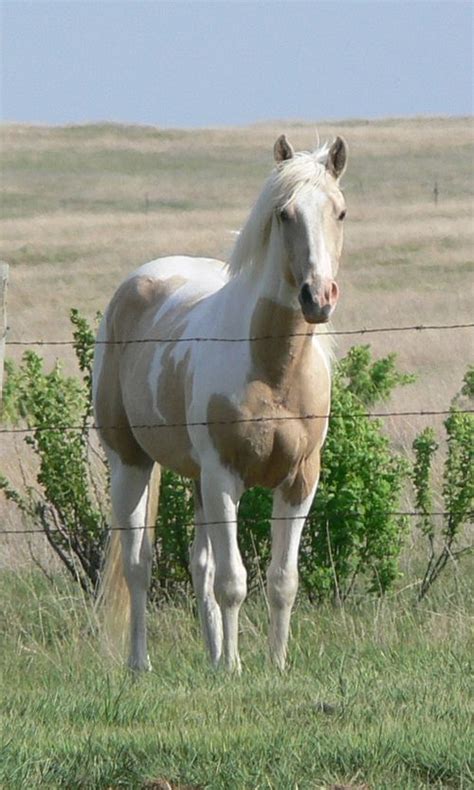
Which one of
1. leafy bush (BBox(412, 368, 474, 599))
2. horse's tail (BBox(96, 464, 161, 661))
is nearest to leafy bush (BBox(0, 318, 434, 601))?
leafy bush (BBox(412, 368, 474, 599))

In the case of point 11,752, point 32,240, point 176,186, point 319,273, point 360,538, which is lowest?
point 11,752

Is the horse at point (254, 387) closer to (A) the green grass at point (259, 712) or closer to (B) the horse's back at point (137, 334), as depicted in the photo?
(B) the horse's back at point (137, 334)

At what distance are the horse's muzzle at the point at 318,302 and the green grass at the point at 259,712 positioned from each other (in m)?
1.40

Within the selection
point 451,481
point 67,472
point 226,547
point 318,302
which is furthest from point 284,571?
point 67,472

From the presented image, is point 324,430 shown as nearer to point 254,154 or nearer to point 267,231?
point 267,231

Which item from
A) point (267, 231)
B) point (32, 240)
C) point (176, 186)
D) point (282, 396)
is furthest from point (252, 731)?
point (176, 186)

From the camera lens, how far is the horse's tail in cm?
769

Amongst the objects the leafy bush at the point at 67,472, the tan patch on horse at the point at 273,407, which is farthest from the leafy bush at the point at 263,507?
the tan patch on horse at the point at 273,407

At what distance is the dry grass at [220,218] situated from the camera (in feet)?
80.3

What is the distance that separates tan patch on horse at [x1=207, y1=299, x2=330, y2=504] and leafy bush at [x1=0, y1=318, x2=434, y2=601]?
1107mm

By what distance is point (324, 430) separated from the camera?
6.90 meters

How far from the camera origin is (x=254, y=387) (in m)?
6.69

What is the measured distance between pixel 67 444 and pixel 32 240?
114ft

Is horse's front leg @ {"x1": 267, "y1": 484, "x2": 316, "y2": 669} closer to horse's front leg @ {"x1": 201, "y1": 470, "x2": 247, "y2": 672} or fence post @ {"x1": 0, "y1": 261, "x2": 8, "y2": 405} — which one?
horse's front leg @ {"x1": 201, "y1": 470, "x2": 247, "y2": 672}
